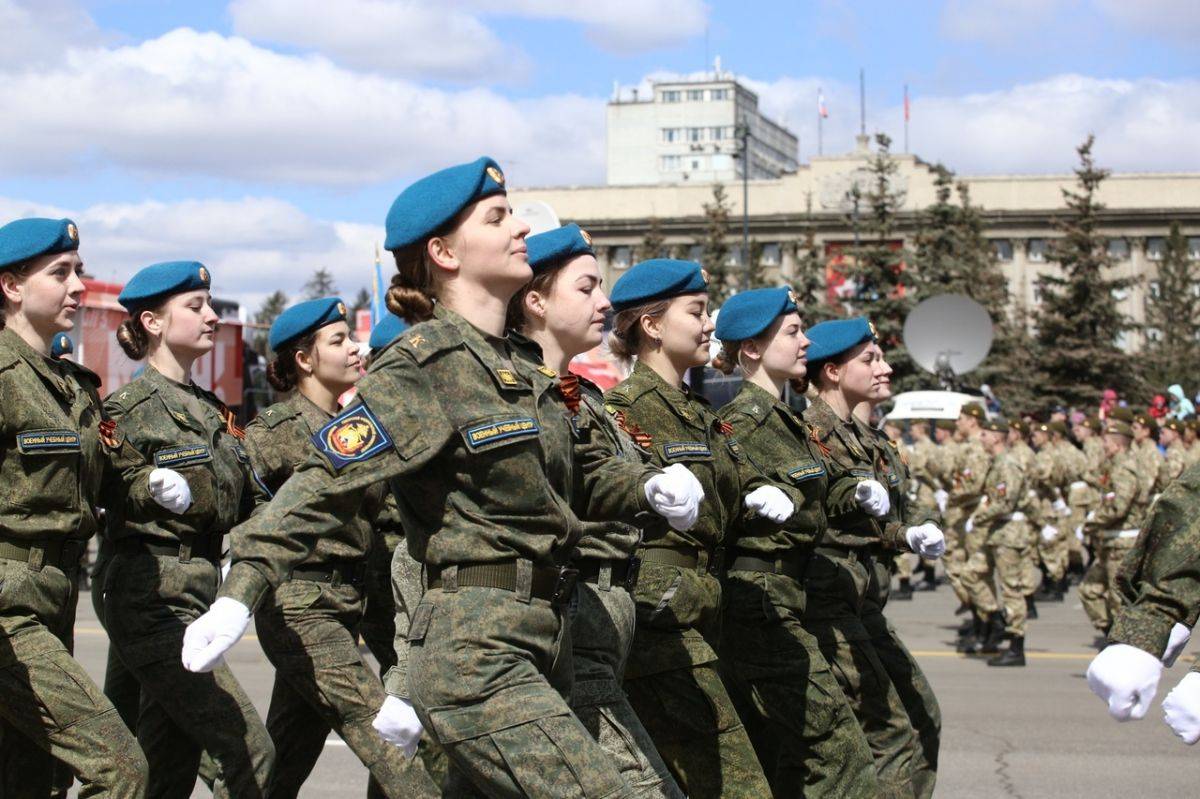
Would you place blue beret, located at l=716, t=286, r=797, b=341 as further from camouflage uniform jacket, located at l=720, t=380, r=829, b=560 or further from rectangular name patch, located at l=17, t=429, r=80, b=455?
rectangular name patch, located at l=17, t=429, r=80, b=455

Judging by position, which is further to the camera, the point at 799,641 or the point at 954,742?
the point at 954,742

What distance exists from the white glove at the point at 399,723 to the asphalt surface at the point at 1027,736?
158 inches

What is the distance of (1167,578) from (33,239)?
13.3ft

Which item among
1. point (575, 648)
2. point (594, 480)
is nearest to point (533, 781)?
point (575, 648)

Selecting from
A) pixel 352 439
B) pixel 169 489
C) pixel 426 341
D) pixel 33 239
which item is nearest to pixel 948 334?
pixel 169 489

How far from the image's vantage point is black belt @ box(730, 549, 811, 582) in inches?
249

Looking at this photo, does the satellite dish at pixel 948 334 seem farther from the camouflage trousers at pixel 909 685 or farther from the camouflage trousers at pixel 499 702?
the camouflage trousers at pixel 499 702

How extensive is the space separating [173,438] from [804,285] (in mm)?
37628

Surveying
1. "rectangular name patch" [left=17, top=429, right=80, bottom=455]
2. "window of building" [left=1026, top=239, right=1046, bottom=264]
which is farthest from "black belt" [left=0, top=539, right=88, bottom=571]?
"window of building" [left=1026, top=239, right=1046, bottom=264]

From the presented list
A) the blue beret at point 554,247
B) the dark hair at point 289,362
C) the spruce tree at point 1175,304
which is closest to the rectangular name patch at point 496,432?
the blue beret at point 554,247

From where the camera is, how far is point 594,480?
504 cm

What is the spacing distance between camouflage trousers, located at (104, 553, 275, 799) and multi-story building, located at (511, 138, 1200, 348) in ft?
241

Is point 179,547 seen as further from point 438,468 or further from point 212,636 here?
point 212,636

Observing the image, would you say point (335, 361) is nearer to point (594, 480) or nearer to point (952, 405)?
point (594, 480)
